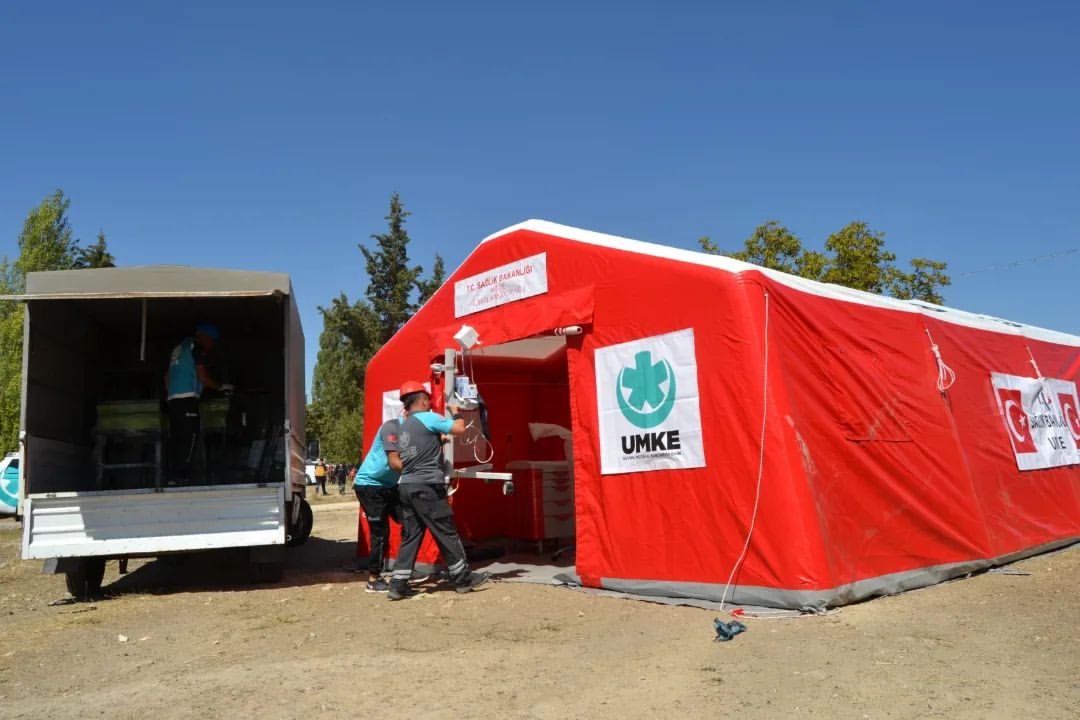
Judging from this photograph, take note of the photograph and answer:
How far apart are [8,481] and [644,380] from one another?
60.2ft

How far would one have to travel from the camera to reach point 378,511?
8.60m

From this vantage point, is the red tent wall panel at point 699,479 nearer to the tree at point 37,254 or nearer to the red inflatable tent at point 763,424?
the red inflatable tent at point 763,424

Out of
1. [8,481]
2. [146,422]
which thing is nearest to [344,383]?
[8,481]

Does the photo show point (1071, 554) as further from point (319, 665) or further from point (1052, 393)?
point (319, 665)

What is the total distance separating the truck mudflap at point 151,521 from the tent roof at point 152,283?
1.80 meters

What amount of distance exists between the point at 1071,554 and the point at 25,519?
10.1m

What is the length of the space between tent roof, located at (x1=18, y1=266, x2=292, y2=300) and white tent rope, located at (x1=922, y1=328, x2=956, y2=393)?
6.35 meters

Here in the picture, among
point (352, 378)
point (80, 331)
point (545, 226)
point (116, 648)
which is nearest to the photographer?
point (116, 648)

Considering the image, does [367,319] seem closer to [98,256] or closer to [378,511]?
[98,256]

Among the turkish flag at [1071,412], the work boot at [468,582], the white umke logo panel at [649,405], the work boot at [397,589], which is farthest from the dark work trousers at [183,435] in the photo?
the turkish flag at [1071,412]

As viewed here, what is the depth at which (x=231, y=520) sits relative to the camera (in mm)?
7465

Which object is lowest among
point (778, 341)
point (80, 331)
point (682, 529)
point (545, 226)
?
point (682, 529)

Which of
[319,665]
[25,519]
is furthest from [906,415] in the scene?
[25,519]

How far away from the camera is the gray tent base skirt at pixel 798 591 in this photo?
5.58m
